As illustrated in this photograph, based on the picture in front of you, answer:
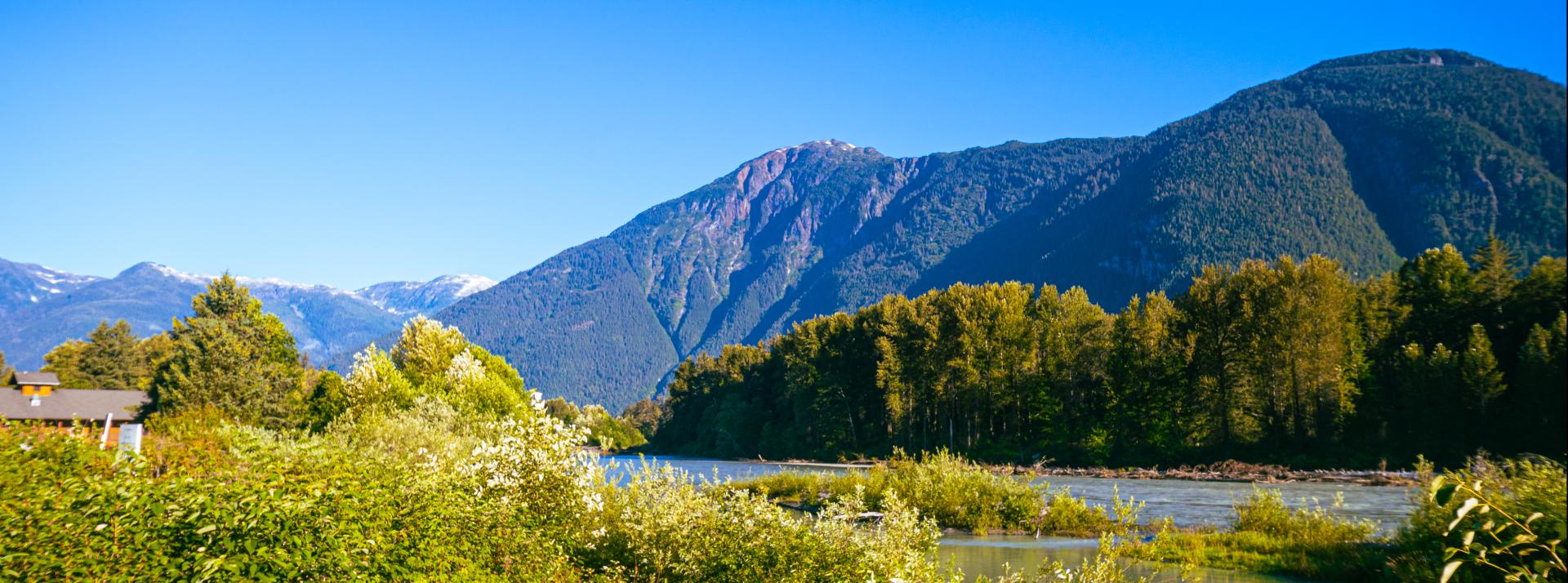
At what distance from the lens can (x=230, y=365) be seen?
58375 millimetres

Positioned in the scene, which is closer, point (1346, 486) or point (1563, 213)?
point (1563, 213)

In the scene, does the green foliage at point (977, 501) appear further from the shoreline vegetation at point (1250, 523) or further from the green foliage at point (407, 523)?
the green foliage at point (407, 523)

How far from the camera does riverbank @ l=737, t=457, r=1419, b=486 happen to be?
48.6 metres

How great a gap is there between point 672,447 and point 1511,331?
106m

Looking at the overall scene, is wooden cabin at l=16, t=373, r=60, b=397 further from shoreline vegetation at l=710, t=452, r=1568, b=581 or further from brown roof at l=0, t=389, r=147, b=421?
shoreline vegetation at l=710, t=452, r=1568, b=581

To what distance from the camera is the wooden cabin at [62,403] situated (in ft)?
193

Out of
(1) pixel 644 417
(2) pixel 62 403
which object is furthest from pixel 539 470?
(1) pixel 644 417

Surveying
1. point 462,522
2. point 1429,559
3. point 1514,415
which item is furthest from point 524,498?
point 1514,415

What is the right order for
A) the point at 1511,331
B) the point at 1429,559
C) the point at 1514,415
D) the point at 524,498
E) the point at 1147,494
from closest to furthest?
the point at 524,498 → the point at 1429,559 → the point at 1147,494 → the point at 1514,415 → the point at 1511,331

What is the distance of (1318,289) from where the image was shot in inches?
2399

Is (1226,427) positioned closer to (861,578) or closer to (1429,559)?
(1429,559)

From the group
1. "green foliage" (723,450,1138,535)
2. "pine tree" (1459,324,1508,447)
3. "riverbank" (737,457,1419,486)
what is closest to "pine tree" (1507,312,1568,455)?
"pine tree" (1459,324,1508,447)

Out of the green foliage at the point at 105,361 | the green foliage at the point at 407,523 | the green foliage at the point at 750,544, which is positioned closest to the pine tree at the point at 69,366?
the green foliage at the point at 105,361

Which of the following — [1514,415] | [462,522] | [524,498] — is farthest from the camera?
[1514,415]
